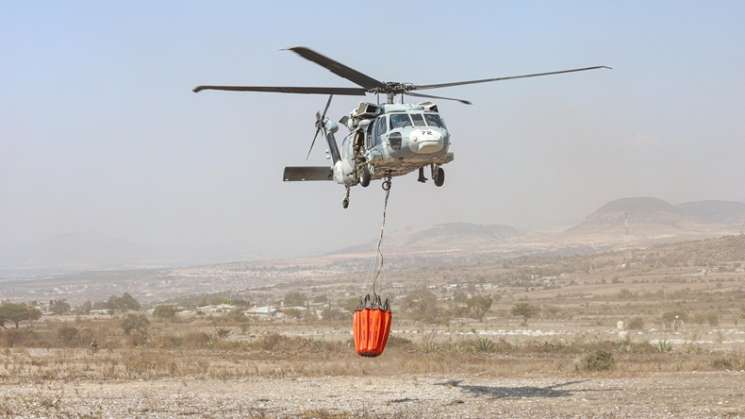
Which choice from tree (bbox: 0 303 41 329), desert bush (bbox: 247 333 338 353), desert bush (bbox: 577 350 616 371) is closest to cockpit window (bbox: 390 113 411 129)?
desert bush (bbox: 577 350 616 371)

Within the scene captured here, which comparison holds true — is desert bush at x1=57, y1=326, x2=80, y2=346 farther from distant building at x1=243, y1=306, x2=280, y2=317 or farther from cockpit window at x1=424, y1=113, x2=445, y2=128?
cockpit window at x1=424, y1=113, x2=445, y2=128

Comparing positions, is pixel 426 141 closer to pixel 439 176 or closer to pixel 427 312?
pixel 439 176

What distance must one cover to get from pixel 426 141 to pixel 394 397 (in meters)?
8.95

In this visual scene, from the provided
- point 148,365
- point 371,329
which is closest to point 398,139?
point 371,329

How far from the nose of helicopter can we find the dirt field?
6.19 meters

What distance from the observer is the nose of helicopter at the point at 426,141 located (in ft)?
66.1

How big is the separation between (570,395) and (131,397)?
37.9ft

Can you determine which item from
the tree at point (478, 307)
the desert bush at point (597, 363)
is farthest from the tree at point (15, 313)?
the desert bush at point (597, 363)

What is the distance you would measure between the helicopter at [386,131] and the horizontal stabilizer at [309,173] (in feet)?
3.91

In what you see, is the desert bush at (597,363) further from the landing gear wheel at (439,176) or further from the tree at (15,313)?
the tree at (15,313)

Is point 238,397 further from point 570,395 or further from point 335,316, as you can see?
point 335,316

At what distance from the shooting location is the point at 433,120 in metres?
21.0

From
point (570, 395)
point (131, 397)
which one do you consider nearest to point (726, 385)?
point (570, 395)

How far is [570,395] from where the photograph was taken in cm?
2616
